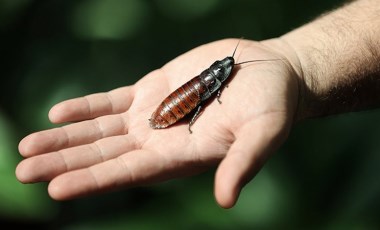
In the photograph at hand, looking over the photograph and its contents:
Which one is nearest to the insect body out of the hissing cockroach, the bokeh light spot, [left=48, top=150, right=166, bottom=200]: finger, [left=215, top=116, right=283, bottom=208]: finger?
the hissing cockroach

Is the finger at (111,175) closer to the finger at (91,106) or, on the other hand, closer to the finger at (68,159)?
the finger at (68,159)

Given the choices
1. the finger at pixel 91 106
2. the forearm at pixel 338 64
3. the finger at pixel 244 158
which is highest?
the finger at pixel 91 106

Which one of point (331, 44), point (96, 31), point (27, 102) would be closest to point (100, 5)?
point (96, 31)

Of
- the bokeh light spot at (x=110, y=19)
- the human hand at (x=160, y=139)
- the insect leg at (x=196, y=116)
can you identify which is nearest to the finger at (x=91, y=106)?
the human hand at (x=160, y=139)

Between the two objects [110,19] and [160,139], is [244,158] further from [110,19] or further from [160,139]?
[110,19]

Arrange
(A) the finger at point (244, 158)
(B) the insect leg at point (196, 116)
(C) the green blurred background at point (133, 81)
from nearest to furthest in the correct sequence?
(A) the finger at point (244, 158)
(B) the insect leg at point (196, 116)
(C) the green blurred background at point (133, 81)
